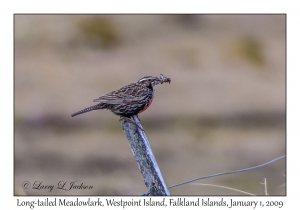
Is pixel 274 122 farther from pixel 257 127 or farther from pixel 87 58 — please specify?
pixel 87 58

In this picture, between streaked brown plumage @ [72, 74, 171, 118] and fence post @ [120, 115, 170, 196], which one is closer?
fence post @ [120, 115, 170, 196]

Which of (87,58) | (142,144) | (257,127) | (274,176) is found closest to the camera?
(142,144)

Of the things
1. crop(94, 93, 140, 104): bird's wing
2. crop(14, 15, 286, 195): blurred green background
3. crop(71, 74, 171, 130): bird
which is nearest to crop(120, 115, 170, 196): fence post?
crop(71, 74, 171, 130): bird

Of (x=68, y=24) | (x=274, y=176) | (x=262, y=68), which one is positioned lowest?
(x=274, y=176)

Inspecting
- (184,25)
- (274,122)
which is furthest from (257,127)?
(184,25)

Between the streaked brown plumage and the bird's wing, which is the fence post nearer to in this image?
the streaked brown plumage

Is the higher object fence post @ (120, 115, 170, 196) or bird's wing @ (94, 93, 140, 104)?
bird's wing @ (94, 93, 140, 104)
